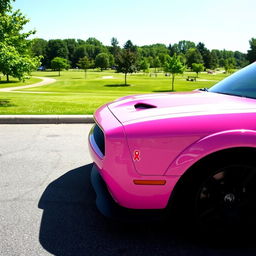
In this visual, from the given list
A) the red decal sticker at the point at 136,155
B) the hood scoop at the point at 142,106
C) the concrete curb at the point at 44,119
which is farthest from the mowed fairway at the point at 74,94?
the red decal sticker at the point at 136,155

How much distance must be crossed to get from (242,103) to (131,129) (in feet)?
3.47

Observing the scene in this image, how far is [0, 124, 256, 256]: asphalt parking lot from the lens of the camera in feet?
8.06

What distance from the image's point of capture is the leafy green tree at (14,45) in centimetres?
1370

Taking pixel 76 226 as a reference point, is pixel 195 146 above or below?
above

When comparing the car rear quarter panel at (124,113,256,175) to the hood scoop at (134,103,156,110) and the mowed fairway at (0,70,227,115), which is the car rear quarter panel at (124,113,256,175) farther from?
the mowed fairway at (0,70,227,115)

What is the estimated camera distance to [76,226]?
2.82 m

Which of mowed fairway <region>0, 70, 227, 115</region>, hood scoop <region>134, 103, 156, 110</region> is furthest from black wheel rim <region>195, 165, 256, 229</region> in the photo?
mowed fairway <region>0, 70, 227, 115</region>

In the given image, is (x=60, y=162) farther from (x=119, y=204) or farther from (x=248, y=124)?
(x=248, y=124)

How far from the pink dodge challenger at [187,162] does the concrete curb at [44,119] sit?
17.5 ft

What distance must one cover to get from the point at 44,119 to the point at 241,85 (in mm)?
5539

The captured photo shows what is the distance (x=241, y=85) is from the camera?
336 cm

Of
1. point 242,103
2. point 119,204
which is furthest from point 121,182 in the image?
point 242,103

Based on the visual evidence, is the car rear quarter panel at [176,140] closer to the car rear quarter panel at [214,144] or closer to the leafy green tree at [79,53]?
the car rear quarter panel at [214,144]

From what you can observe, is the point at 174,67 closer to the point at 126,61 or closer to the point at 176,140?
the point at 126,61
